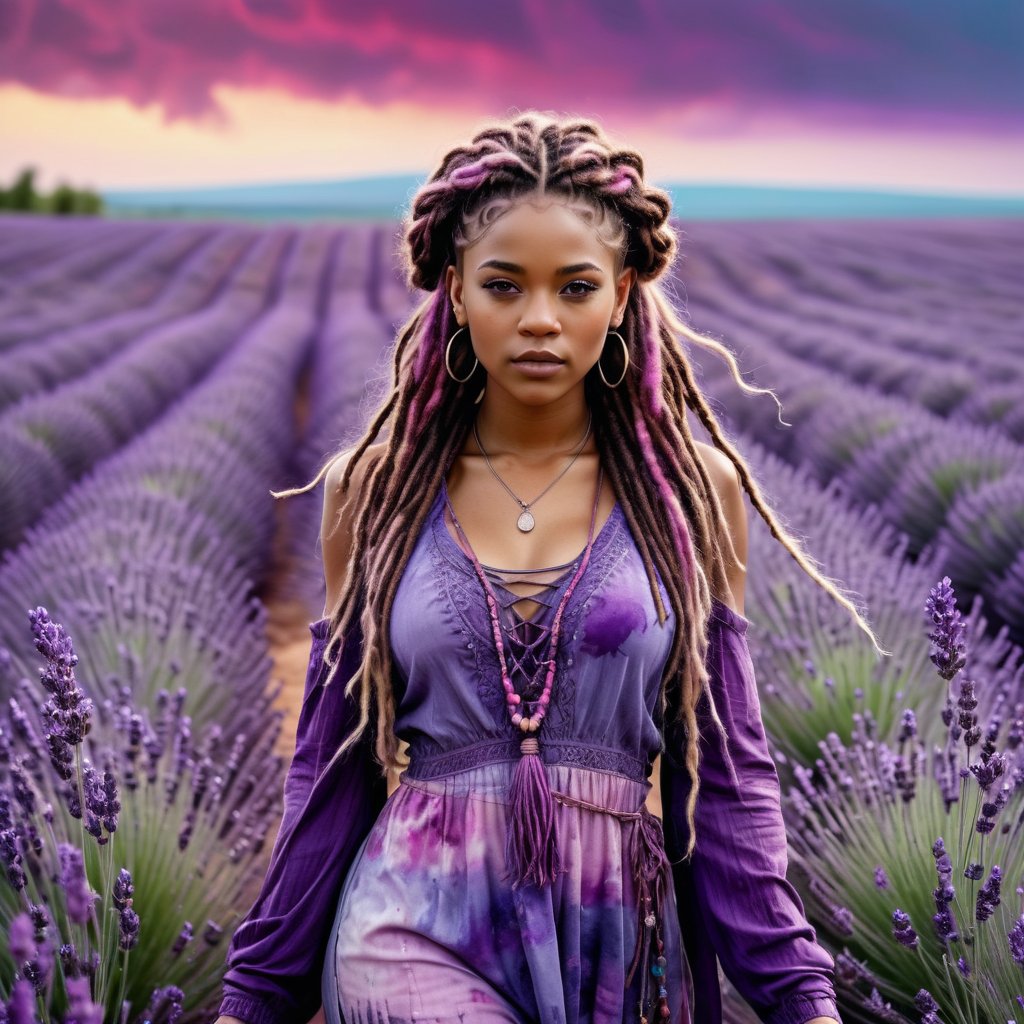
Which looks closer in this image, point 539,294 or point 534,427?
point 539,294

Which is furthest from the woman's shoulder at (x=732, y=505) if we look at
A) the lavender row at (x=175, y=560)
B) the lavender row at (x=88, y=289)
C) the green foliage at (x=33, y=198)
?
the green foliage at (x=33, y=198)

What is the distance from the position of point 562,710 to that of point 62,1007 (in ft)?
3.66

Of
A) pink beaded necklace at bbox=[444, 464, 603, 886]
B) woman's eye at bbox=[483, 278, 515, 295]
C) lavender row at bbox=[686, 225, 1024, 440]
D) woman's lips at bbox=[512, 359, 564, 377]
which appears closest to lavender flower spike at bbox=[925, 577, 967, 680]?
pink beaded necklace at bbox=[444, 464, 603, 886]

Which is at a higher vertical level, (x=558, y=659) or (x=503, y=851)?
(x=558, y=659)

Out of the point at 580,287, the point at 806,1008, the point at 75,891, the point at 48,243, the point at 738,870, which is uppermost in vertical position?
the point at 580,287

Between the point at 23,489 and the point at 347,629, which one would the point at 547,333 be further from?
the point at 23,489

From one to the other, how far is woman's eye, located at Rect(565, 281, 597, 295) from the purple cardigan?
50cm

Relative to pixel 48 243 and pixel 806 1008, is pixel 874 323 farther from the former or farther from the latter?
pixel 48 243

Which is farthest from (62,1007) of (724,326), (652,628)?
(724,326)

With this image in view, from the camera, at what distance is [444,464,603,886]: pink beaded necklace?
1.59m

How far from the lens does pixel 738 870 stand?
1.73 meters

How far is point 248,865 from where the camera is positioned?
3014 mm

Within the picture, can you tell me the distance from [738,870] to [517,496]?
59cm

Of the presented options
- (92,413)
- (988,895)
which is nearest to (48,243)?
(92,413)
